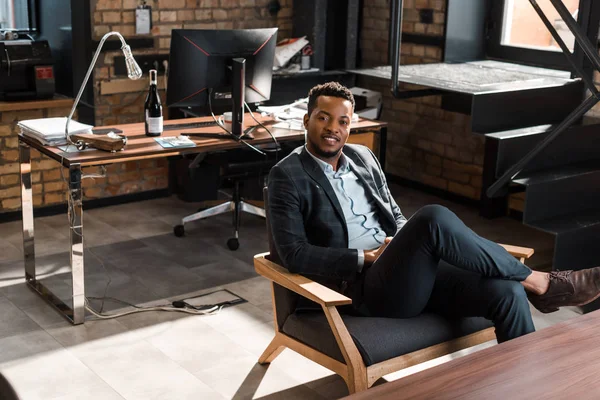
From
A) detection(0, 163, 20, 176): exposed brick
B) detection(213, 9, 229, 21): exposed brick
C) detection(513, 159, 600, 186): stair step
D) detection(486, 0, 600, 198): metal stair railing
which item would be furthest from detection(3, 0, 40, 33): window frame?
detection(513, 159, 600, 186): stair step

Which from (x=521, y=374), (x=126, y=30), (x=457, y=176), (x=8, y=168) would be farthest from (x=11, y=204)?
(x=521, y=374)

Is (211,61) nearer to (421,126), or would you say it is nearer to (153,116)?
(153,116)

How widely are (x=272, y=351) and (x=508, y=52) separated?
10.8ft

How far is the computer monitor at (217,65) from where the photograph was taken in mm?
4176

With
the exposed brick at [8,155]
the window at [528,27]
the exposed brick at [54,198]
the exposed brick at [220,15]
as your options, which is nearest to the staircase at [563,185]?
the window at [528,27]

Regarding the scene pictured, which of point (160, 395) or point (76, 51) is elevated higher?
point (76, 51)

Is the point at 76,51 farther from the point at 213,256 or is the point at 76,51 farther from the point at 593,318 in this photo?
the point at 593,318

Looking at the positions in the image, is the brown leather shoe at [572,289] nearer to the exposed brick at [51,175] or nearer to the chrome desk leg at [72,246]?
the chrome desk leg at [72,246]

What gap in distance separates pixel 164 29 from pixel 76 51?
640mm

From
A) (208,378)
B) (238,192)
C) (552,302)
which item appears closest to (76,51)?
(238,192)

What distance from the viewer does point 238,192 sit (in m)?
5.17

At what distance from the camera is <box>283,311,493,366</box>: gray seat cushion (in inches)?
116

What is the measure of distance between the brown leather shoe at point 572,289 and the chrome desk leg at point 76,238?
199cm

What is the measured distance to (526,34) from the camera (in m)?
5.69
